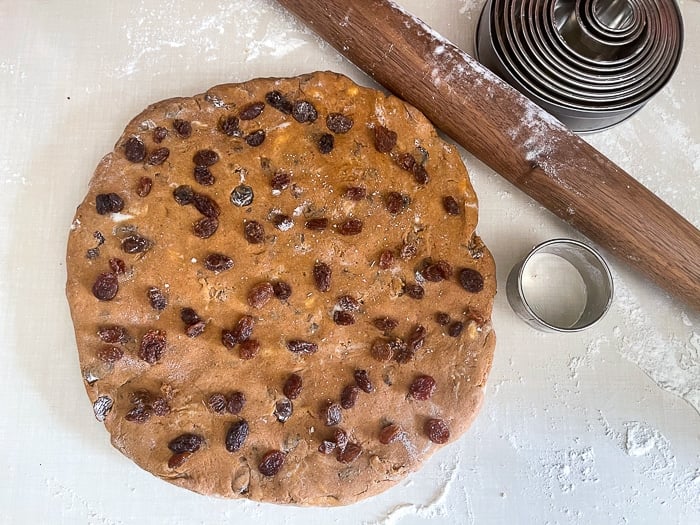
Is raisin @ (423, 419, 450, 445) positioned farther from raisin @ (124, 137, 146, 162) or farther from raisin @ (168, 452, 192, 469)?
raisin @ (124, 137, 146, 162)

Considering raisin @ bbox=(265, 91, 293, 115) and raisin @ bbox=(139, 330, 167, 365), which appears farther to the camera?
raisin @ bbox=(265, 91, 293, 115)

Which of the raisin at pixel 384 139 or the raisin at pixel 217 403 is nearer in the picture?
the raisin at pixel 217 403

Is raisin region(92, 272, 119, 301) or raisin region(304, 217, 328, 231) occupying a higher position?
raisin region(304, 217, 328, 231)

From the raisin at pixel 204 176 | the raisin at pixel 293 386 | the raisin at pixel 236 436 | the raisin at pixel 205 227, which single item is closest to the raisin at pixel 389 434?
the raisin at pixel 293 386

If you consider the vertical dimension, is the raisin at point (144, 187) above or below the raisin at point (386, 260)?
below

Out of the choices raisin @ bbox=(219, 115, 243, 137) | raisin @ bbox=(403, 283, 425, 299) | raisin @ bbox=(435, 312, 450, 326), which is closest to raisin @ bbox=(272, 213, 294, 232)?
raisin @ bbox=(219, 115, 243, 137)

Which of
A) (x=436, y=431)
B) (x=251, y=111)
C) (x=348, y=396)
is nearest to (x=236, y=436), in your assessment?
(x=348, y=396)

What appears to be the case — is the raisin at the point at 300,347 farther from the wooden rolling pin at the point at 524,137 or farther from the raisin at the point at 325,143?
the wooden rolling pin at the point at 524,137
